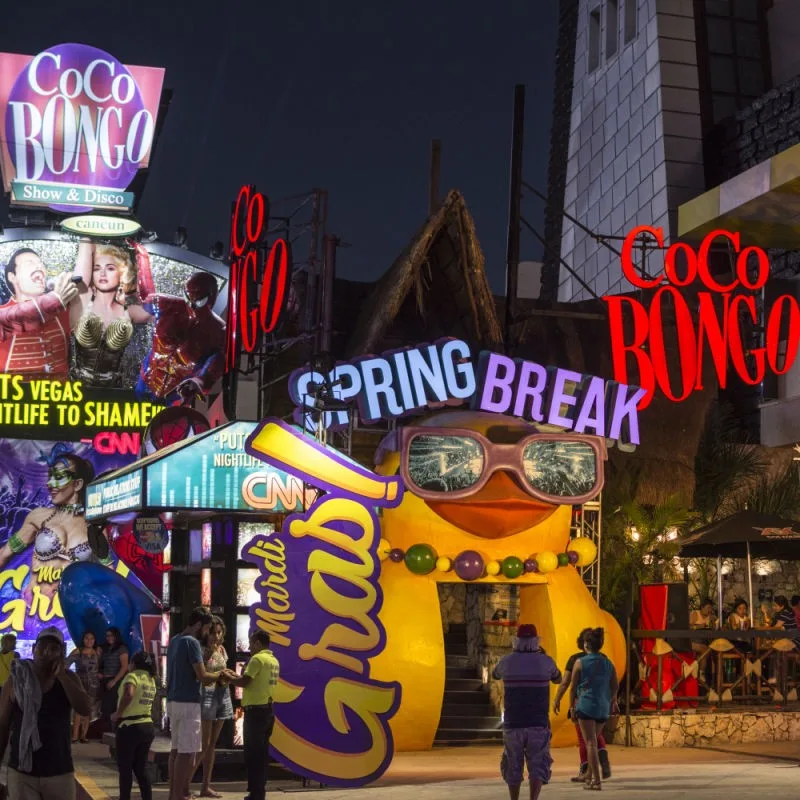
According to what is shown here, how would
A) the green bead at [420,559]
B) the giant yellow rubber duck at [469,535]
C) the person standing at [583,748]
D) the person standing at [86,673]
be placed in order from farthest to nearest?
1. the person standing at [86,673]
2. the green bead at [420,559]
3. the giant yellow rubber duck at [469,535]
4. the person standing at [583,748]

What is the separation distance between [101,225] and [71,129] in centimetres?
218

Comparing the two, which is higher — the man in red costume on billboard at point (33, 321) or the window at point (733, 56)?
the window at point (733, 56)

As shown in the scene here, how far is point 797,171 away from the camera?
18.7 m

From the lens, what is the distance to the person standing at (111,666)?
19.4 m

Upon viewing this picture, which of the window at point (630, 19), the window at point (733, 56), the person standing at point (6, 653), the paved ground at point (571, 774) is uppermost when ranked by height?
the window at point (630, 19)

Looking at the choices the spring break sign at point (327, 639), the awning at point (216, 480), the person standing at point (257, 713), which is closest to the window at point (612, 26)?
the awning at point (216, 480)

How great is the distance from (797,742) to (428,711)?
16.8 ft

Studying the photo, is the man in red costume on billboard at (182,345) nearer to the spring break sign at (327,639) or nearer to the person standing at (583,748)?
the spring break sign at (327,639)

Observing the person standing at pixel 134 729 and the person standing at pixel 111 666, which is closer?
the person standing at pixel 134 729

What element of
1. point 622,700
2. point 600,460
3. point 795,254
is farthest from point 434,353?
point 795,254

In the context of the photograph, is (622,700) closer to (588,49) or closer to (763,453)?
(763,453)

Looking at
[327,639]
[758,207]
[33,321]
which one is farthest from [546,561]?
[33,321]


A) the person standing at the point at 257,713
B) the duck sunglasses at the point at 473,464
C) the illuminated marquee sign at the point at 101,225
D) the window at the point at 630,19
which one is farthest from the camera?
the window at the point at 630,19

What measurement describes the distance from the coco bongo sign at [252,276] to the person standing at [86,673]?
456cm
